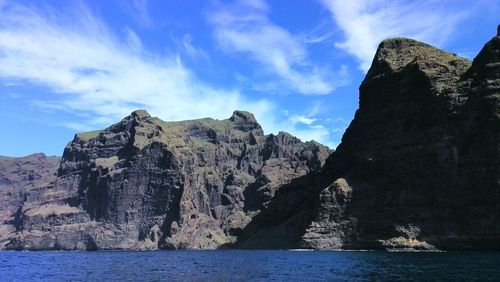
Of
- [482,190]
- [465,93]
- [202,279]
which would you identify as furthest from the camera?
[465,93]

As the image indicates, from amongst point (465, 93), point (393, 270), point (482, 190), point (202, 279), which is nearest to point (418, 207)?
point (482, 190)

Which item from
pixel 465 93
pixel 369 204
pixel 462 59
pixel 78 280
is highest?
pixel 462 59

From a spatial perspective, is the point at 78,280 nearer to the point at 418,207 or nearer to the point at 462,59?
the point at 418,207

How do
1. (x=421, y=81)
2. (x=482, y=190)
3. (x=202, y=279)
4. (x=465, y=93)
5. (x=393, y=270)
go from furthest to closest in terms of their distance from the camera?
1. (x=421, y=81)
2. (x=465, y=93)
3. (x=482, y=190)
4. (x=393, y=270)
5. (x=202, y=279)

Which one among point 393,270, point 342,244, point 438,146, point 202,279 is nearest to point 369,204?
point 342,244

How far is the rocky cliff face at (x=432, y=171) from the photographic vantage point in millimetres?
159500

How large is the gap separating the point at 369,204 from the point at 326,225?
667 inches

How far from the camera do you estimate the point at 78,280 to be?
7481 centimetres

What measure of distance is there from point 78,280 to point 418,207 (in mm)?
126442

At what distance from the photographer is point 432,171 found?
6860 inches

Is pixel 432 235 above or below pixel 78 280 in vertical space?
above

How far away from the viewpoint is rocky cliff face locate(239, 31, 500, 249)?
523 ft

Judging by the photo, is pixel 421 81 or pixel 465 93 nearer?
pixel 465 93

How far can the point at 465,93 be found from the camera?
171125mm
